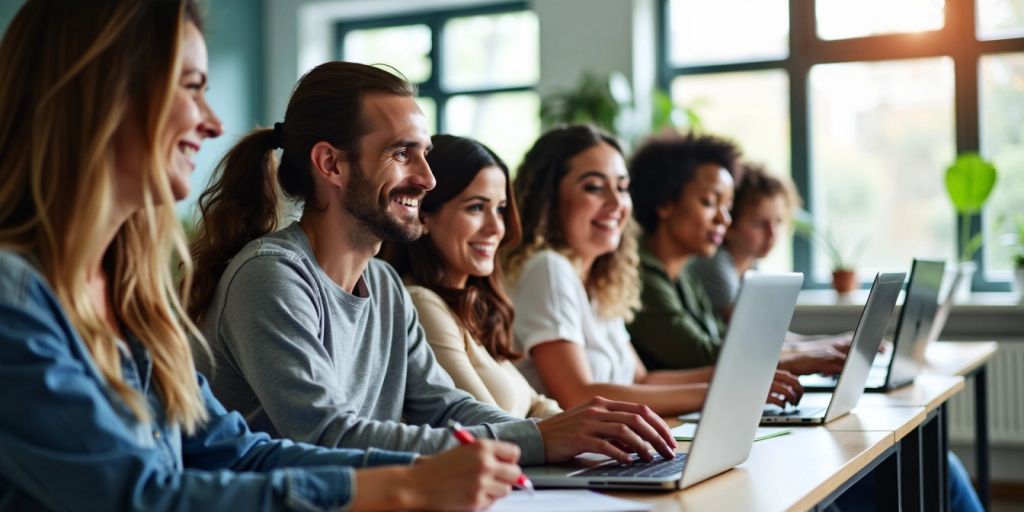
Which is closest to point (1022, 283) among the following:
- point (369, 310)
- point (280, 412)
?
point (369, 310)

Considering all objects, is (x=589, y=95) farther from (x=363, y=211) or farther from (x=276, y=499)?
(x=276, y=499)

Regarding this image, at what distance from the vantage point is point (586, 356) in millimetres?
2568

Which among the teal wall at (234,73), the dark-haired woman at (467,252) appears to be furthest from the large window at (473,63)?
the dark-haired woman at (467,252)

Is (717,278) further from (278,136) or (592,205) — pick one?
(278,136)

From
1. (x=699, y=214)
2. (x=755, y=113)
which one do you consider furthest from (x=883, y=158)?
(x=699, y=214)

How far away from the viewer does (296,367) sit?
1.48 meters

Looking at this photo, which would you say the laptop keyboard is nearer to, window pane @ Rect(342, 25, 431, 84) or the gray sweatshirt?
the gray sweatshirt

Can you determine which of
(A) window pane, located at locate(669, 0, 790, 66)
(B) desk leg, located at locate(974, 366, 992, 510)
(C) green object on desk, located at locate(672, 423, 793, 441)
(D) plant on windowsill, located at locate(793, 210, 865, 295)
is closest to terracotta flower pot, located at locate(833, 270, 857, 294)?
(D) plant on windowsill, located at locate(793, 210, 865, 295)

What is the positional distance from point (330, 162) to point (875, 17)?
3973 millimetres

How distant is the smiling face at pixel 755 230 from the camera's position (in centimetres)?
391

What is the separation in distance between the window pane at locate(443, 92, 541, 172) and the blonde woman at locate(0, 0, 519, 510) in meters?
4.73

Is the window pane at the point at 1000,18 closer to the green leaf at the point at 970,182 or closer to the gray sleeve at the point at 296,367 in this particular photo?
the green leaf at the point at 970,182

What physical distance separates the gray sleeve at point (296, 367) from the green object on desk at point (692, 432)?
34 cm

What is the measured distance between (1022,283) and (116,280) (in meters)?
4.14
